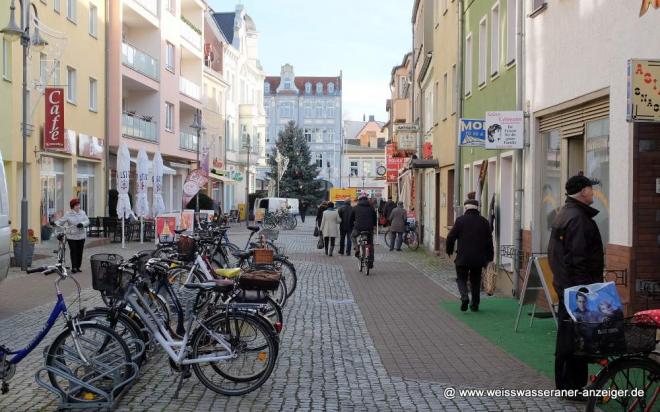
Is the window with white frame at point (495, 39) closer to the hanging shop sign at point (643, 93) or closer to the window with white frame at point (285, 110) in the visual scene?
the hanging shop sign at point (643, 93)

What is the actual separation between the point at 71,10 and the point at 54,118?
6.16 metres

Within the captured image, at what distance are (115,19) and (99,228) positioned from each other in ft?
32.1

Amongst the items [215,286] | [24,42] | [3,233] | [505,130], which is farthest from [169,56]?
[215,286]

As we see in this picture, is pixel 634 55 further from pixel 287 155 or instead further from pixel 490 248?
pixel 287 155

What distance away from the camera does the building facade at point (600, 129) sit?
963cm

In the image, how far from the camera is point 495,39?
18.2 meters

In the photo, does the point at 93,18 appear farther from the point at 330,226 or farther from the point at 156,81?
the point at 330,226

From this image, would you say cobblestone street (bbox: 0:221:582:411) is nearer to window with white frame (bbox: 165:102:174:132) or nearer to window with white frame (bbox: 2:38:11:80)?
window with white frame (bbox: 2:38:11:80)

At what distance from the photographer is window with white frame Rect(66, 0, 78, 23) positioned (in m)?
29.1

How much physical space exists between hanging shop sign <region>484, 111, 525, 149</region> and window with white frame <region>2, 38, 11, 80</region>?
14780mm

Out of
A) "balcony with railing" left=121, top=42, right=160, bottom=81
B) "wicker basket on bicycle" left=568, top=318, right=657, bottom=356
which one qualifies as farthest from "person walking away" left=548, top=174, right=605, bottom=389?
"balcony with railing" left=121, top=42, right=160, bottom=81

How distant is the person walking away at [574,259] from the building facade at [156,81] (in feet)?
94.8

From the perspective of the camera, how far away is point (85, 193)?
31.9 metres

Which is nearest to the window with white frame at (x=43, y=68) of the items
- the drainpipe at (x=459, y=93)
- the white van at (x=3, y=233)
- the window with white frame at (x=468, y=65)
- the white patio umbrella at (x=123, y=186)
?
the white patio umbrella at (x=123, y=186)
